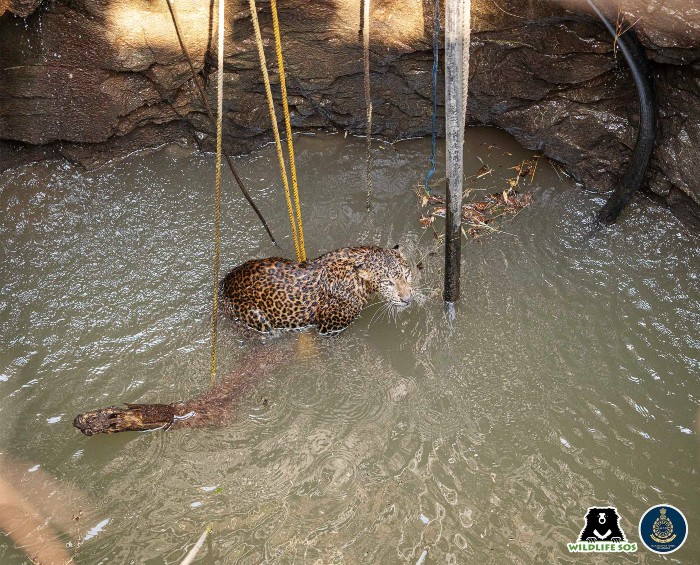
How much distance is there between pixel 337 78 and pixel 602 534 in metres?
4.66

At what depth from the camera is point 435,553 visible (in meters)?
4.64

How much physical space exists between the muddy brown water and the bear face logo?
0.24 feet

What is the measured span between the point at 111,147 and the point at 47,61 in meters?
1.04

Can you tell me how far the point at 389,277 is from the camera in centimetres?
585

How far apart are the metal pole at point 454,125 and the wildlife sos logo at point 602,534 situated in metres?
2.06

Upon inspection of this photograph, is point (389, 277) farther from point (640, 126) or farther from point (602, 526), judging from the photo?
point (640, 126)

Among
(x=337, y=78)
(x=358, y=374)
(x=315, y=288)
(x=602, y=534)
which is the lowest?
(x=602, y=534)

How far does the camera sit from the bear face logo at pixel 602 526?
185 inches

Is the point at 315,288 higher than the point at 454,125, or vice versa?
the point at 454,125

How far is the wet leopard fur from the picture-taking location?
5676mm

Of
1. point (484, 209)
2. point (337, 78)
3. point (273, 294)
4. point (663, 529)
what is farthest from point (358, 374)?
point (337, 78)

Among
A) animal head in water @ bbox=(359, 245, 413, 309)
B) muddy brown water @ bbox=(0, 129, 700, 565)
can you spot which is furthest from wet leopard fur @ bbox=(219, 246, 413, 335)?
muddy brown water @ bbox=(0, 129, 700, 565)

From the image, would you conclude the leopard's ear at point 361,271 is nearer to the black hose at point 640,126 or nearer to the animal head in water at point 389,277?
the animal head in water at point 389,277

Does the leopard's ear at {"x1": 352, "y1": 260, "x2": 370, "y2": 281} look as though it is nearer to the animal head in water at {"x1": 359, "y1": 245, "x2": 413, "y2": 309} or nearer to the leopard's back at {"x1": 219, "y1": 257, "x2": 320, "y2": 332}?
the animal head in water at {"x1": 359, "y1": 245, "x2": 413, "y2": 309}
